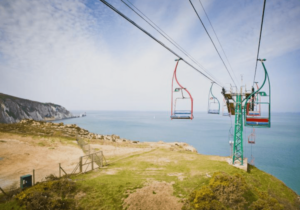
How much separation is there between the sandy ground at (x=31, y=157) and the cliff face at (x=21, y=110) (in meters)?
96.8

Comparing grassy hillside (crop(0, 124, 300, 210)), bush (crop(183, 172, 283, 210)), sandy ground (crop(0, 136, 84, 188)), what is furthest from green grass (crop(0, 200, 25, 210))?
bush (crop(183, 172, 283, 210))

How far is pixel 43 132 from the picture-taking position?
3612cm

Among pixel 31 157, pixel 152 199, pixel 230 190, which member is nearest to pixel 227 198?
pixel 230 190

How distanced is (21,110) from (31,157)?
138m

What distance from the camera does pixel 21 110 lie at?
415 ft

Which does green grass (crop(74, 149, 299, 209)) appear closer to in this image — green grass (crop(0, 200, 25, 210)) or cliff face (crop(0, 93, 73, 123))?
green grass (crop(0, 200, 25, 210))

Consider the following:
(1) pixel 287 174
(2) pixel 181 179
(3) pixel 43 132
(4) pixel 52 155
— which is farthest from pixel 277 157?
(3) pixel 43 132

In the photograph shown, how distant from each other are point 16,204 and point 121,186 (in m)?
6.70

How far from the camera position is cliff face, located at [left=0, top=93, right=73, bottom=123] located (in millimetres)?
105250

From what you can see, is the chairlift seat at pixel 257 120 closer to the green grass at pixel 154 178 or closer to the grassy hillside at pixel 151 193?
the grassy hillside at pixel 151 193

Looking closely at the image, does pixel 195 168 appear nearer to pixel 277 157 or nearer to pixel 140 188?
pixel 140 188

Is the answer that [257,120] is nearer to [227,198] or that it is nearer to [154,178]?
[227,198]

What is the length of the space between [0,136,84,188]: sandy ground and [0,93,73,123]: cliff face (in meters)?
96.8

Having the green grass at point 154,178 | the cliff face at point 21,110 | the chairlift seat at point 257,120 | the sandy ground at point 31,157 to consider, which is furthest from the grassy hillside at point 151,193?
the cliff face at point 21,110
